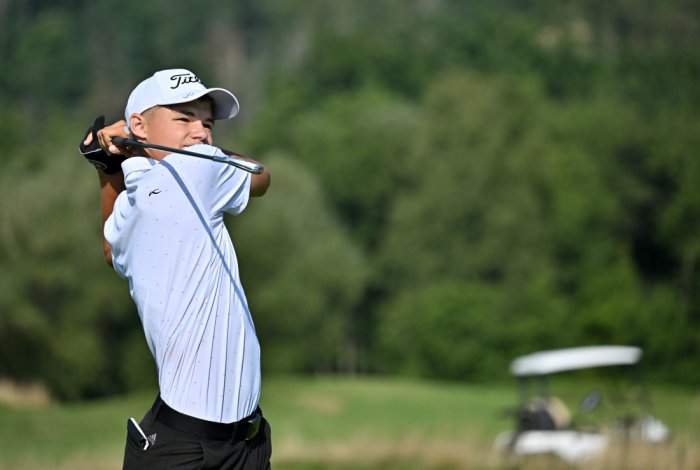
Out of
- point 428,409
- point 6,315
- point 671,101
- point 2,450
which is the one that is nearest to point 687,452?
point 2,450

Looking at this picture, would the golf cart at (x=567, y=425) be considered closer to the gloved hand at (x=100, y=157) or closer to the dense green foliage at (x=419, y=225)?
the gloved hand at (x=100, y=157)

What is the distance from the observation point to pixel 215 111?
4016 millimetres

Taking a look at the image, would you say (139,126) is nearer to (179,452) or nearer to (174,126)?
(174,126)

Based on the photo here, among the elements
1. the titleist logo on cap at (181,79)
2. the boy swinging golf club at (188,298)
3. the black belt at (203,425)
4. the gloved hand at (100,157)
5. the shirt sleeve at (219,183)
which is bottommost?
the black belt at (203,425)

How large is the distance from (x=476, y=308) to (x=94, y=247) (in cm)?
2218

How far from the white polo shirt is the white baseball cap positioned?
17 centimetres

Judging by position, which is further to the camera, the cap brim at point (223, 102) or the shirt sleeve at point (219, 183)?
the cap brim at point (223, 102)

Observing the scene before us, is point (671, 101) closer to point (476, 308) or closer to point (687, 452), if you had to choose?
point (476, 308)

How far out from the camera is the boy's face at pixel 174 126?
3855mm

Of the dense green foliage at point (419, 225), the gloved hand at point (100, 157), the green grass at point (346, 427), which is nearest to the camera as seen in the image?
the gloved hand at point (100, 157)

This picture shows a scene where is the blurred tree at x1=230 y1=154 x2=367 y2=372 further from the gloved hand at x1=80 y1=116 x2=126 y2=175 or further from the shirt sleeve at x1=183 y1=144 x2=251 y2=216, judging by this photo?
the shirt sleeve at x1=183 y1=144 x2=251 y2=216

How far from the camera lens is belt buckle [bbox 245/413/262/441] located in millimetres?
3807

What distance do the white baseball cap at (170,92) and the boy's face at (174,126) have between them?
0.11 ft

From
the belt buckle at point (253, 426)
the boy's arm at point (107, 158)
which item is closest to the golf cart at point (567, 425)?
the belt buckle at point (253, 426)
